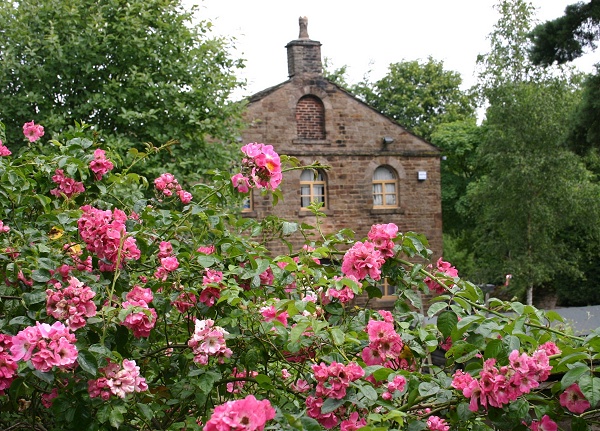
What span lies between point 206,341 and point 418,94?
42.4 meters

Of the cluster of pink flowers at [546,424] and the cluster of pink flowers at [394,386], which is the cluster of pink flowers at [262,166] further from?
the cluster of pink flowers at [546,424]

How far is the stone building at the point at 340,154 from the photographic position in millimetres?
25047

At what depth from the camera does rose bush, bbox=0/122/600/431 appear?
2465mm

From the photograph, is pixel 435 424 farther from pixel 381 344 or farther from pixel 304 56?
pixel 304 56

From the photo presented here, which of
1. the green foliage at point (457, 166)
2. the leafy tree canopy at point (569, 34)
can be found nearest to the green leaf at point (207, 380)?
the leafy tree canopy at point (569, 34)

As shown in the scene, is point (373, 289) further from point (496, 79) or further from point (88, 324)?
point (496, 79)

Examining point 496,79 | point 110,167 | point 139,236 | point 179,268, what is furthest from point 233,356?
point 496,79

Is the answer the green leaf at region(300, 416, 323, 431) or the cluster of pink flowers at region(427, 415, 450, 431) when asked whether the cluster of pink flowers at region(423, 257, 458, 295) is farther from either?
the green leaf at region(300, 416, 323, 431)

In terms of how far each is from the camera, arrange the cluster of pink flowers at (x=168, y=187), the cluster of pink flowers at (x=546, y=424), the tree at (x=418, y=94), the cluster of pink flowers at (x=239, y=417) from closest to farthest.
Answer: the cluster of pink flowers at (x=239, y=417) < the cluster of pink flowers at (x=546, y=424) < the cluster of pink flowers at (x=168, y=187) < the tree at (x=418, y=94)

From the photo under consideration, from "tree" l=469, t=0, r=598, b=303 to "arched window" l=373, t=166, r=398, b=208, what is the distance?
396 cm

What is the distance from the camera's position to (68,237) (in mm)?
3088

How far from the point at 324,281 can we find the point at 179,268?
53 cm

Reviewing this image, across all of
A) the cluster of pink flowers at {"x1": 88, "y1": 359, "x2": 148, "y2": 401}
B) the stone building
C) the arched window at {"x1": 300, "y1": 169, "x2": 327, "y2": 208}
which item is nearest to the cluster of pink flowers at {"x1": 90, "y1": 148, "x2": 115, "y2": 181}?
the cluster of pink flowers at {"x1": 88, "y1": 359, "x2": 148, "y2": 401}

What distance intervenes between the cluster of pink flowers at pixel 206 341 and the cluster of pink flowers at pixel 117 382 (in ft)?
0.62
